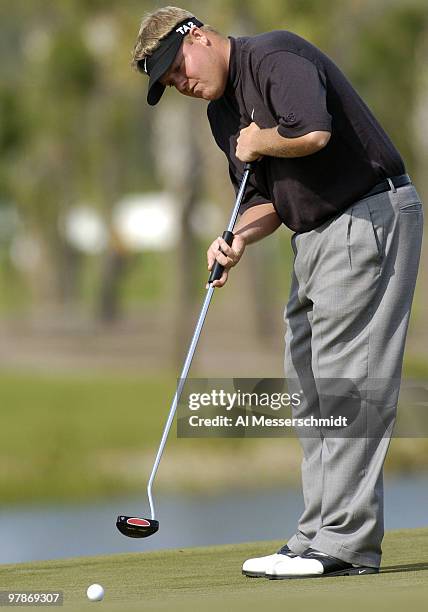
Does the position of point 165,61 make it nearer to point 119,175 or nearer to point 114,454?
point 114,454

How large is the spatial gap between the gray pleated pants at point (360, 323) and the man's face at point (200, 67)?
21.3 inches

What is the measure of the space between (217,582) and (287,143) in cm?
131

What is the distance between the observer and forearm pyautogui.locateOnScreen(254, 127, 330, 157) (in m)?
4.37

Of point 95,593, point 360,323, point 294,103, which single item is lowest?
point 95,593

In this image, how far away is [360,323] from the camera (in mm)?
4570

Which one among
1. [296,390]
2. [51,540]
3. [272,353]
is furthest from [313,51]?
[272,353]

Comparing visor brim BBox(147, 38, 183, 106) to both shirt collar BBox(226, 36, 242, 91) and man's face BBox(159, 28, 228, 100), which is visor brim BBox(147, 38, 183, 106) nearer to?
man's face BBox(159, 28, 228, 100)

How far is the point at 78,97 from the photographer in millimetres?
24078

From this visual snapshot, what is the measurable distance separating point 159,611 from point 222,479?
13082 millimetres

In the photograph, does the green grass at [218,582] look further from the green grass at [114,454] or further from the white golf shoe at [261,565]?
the green grass at [114,454]

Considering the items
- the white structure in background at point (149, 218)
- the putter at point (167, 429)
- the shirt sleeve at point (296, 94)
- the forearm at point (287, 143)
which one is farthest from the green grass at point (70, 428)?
the white structure in background at point (149, 218)

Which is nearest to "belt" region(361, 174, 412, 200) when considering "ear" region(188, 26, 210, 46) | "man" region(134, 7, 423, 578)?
"man" region(134, 7, 423, 578)

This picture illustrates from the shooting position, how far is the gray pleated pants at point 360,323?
4531mm

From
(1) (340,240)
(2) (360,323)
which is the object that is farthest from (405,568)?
(1) (340,240)
